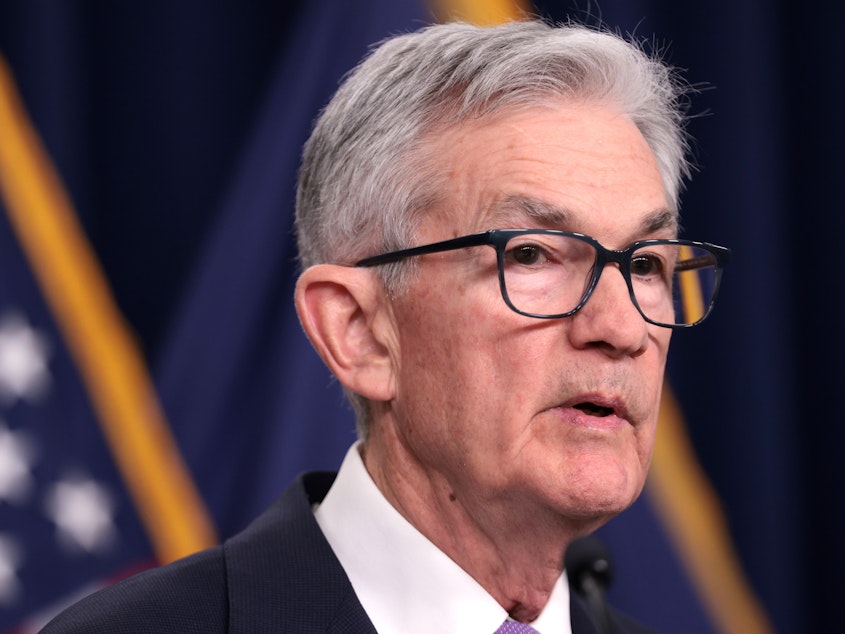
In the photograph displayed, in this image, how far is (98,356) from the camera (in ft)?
9.39

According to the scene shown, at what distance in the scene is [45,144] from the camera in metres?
3.02

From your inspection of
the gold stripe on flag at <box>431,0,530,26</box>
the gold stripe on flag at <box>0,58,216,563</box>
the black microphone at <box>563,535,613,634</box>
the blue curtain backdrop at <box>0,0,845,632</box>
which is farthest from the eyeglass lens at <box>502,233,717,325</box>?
the gold stripe on flag at <box>431,0,530,26</box>

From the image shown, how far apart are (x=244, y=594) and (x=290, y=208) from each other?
1555 mm

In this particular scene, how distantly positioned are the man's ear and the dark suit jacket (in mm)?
227

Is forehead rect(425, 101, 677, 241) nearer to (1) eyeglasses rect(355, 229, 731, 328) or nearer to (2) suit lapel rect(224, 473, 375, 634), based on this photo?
(1) eyeglasses rect(355, 229, 731, 328)

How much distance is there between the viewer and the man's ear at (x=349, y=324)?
1753 millimetres

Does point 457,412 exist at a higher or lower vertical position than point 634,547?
higher

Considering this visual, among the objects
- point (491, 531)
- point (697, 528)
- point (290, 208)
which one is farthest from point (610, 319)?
point (697, 528)

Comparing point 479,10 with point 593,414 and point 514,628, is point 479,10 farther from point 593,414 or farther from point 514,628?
point 514,628

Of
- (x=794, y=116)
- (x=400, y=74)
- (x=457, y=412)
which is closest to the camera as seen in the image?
(x=457, y=412)

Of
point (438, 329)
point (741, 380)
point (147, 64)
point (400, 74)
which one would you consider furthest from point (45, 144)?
point (741, 380)

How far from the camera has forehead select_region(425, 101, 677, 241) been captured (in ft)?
5.34

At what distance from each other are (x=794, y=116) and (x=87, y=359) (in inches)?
87.4

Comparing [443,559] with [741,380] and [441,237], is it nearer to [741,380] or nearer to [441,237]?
[441,237]
